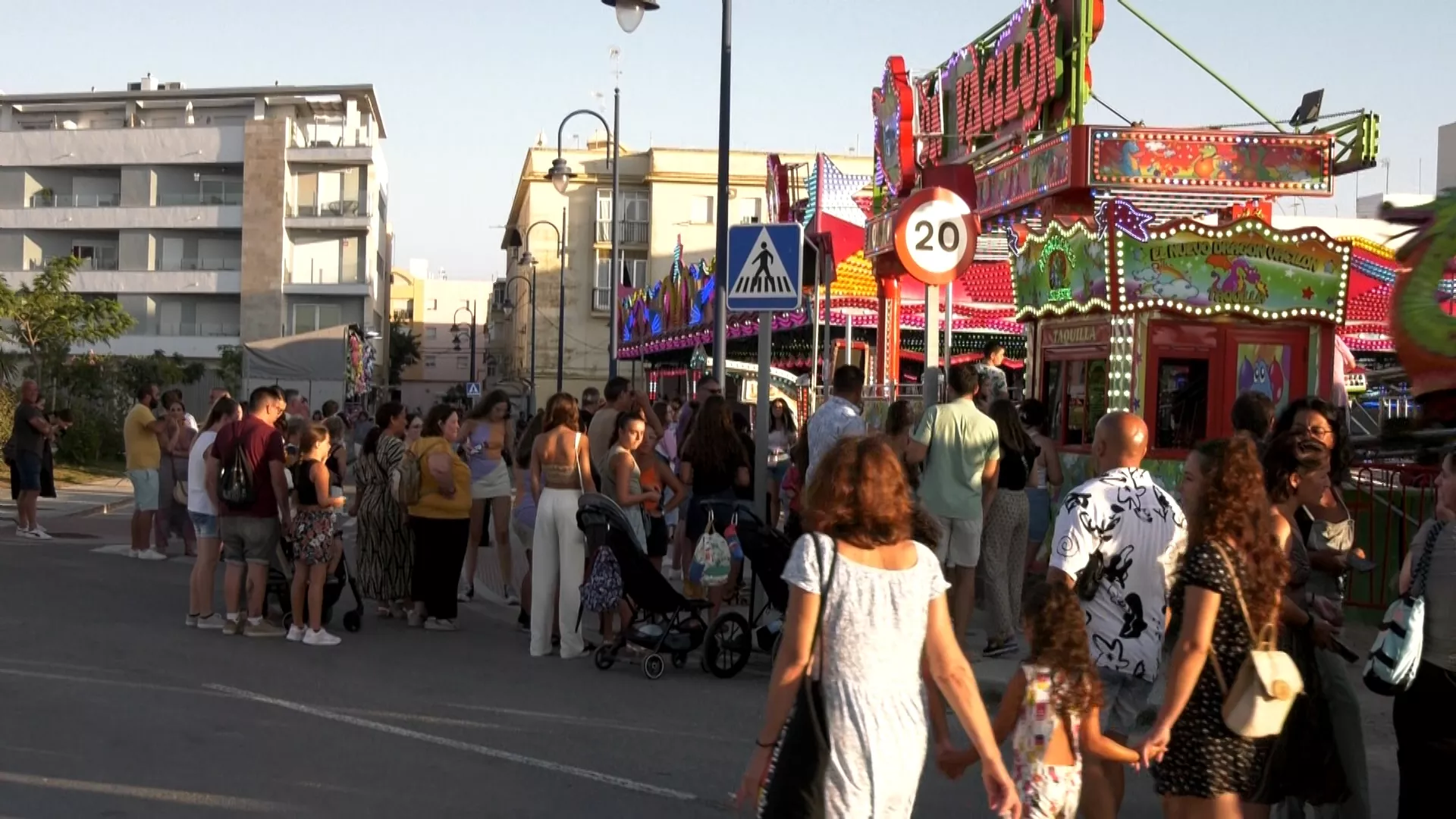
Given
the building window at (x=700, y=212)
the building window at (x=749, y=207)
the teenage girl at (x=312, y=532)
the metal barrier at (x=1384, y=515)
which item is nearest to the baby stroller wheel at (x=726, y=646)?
the teenage girl at (x=312, y=532)

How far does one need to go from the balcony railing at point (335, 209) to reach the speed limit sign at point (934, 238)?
50.8m

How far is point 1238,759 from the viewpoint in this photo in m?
4.56

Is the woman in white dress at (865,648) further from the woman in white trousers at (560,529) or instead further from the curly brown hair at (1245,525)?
the woman in white trousers at (560,529)

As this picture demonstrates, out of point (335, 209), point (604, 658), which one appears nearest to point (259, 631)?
point (604, 658)

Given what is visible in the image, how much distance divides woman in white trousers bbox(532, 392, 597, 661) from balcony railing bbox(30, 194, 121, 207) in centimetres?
5308

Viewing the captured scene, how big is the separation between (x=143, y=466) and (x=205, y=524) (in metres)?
4.38

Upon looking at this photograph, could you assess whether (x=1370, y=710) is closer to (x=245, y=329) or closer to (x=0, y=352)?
(x=0, y=352)

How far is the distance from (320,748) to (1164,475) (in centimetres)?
926

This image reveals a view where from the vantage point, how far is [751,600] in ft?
31.3

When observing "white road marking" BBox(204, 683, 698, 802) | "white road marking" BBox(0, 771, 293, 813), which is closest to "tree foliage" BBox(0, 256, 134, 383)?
"white road marking" BBox(204, 683, 698, 802)

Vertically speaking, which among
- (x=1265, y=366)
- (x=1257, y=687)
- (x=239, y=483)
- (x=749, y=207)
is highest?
(x=749, y=207)

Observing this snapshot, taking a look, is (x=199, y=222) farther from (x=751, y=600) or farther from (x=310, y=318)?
(x=751, y=600)

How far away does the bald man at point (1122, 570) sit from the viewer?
17.6 feet

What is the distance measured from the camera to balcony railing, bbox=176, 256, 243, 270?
5762 centimetres
